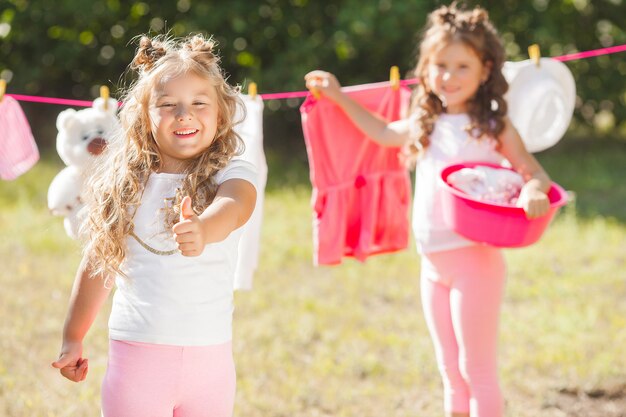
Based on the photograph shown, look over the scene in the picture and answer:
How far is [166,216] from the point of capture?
1.97m

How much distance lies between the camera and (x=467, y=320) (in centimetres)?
266

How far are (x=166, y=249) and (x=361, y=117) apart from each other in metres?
1.29

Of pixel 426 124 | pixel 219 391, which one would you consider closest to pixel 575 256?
pixel 426 124

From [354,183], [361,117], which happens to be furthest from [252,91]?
[354,183]

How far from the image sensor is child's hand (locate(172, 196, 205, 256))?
1708mm

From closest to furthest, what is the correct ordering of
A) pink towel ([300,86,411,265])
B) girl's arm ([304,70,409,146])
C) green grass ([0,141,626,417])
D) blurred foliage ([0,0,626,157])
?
girl's arm ([304,70,409,146]) → pink towel ([300,86,411,265]) → green grass ([0,141,626,417]) → blurred foliage ([0,0,626,157])

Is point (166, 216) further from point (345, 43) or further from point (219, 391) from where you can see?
point (345, 43)

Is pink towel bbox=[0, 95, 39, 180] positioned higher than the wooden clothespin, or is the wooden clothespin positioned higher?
the wooden clothespin

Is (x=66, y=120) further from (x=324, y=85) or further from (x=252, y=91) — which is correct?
(x=324, y=85)

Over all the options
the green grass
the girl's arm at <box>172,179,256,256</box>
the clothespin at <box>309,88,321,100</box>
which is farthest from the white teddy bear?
the girl's arm at <box>172,179,256,256</box>

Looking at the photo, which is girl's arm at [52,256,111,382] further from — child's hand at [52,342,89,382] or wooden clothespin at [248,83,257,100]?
wooden clothespin at [248,83,257,100]

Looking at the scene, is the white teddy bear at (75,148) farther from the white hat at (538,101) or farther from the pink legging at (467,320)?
the white hat at (538,101)

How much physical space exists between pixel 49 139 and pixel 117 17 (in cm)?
146

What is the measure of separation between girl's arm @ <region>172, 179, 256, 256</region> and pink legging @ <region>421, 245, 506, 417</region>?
0.95 meters
